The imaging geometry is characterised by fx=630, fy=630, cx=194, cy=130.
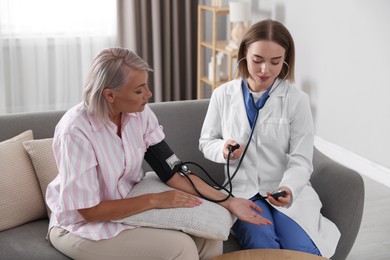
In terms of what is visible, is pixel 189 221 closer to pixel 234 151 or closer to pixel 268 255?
pixel 268 255

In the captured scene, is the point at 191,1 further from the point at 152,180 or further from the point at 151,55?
the point at 152,180

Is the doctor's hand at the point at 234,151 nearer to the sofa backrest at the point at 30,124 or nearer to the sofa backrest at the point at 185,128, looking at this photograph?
the sofa backrest at the point at 185,128

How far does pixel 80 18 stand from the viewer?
16.7 ft

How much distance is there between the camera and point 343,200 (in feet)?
7.59

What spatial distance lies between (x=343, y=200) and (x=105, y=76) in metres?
0.98

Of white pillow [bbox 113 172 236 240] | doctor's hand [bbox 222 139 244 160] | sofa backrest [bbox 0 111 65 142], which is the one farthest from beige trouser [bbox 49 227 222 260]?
sofa backrest [bbox 0 111 65 142]

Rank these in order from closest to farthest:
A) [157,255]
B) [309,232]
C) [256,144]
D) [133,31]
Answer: [157,255]
[309,232]
[256,144]
[133,31]

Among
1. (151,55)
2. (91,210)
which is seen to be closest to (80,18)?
(151,55)

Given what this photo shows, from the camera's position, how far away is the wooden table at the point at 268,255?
1.96 m

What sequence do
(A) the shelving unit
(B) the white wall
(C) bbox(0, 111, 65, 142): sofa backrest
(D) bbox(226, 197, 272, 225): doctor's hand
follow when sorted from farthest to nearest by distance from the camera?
1. (A) the shelving unit
2. (B) the white wall
3. (C) bbox(0, 111, 65, 142): sofa backrest
4. (D) bbox(226, 197, 272, 225): doctor's hand

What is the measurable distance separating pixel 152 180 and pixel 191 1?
318 centimetres

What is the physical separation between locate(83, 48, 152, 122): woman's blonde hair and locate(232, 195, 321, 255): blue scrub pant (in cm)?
63

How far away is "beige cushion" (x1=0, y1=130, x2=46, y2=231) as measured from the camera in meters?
2.26

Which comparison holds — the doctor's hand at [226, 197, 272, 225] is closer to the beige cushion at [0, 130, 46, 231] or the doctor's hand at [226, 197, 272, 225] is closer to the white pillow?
the white pillow
